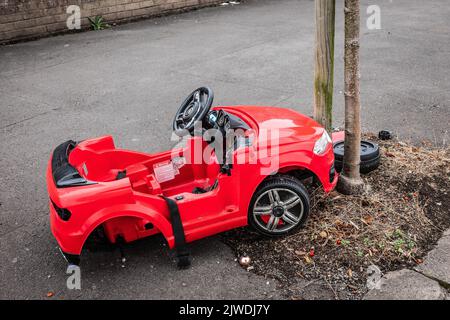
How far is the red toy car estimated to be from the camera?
10.8ft

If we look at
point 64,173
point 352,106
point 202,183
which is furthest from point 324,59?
point 64,173

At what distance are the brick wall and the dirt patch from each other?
9.43 meters

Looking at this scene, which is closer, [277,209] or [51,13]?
[277,209]

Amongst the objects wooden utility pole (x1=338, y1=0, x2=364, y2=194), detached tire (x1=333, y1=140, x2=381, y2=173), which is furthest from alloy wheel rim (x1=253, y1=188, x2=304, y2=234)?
detached tire (x1=333, y1=140, x2=381, y2=173)

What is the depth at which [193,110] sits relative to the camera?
12.1 feet

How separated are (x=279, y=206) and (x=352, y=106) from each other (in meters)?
1.11

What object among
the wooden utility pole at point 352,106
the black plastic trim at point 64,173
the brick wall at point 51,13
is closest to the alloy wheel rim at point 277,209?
the wooden utility pole at point 352,106

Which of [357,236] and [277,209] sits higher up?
[277,209]

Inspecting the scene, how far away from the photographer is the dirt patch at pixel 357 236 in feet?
11.3

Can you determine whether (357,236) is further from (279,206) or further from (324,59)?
(324,59)
